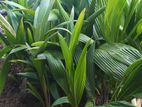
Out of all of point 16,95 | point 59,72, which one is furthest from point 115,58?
point 16,95

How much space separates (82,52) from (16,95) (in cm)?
73

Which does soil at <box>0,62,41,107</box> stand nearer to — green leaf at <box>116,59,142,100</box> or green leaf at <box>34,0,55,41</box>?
green leaf at <box>34,0,55,41</box>

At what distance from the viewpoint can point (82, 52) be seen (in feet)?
4.62

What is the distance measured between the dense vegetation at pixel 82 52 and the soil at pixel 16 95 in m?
0.11

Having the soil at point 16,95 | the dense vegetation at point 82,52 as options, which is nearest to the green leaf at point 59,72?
the dense vegetation at point 82,52

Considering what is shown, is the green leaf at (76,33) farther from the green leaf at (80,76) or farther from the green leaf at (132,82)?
the green leaf at (132,82)

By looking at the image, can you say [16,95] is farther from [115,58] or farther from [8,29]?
[115,58]

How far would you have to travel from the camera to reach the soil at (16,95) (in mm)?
1902

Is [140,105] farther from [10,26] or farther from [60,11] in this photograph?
[10,26]

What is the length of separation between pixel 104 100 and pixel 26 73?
419 mm

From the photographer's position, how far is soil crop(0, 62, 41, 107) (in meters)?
1.90

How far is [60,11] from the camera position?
5.73 feet

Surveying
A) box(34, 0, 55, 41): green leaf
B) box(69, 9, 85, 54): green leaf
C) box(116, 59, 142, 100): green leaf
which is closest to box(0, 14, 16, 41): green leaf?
box(34, 0, 55, 41): green leaf

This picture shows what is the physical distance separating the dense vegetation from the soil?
0.11 m
